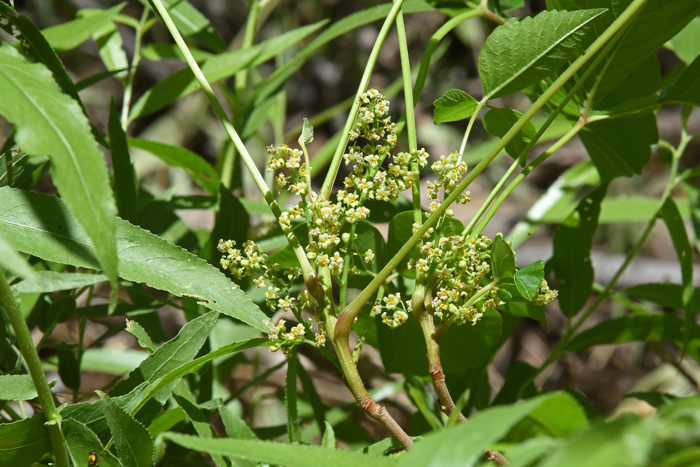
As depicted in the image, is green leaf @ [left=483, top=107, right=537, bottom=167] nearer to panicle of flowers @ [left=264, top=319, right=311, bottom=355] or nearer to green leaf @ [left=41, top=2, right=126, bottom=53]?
panicle of flowers @ [left=264, top=319, right=311, bottom=355]

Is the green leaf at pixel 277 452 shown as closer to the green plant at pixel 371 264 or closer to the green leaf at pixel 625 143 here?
the green plant at pixel 371 264

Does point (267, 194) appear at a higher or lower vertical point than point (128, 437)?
higher

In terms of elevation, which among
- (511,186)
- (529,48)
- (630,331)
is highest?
(529,48)

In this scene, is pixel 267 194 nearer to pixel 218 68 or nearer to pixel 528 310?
pixel 528 310

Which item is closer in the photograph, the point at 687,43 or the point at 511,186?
the point at 511,186

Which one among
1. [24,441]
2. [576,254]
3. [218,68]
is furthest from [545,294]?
[218,68]
